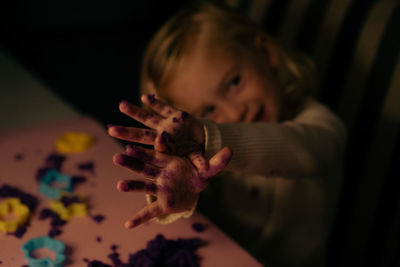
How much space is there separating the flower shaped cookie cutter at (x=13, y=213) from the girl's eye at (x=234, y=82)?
0.47 m

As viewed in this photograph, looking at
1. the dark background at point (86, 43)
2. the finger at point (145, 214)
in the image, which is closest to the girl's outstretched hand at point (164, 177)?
the finger at point (145, 214)

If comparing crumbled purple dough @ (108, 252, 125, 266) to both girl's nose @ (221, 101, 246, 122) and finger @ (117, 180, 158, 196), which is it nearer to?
finger @ (117, 180, 158, 196)

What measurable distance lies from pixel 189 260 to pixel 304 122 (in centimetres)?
44

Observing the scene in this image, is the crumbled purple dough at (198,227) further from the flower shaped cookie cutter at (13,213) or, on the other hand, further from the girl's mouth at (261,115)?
the girl's mouth at (261,115)

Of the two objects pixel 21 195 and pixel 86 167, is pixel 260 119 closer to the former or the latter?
pixel 86 167

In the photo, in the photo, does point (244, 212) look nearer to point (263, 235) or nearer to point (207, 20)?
point (263, 235)

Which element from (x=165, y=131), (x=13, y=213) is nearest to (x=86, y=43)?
(x=13, y=213)

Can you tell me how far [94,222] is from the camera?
1.98ft

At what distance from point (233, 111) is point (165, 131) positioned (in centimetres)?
38

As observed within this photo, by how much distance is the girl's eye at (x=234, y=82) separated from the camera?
0.88 m

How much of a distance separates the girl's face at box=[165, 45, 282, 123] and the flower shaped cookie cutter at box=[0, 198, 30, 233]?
417mm

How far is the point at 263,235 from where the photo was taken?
0.92 metres

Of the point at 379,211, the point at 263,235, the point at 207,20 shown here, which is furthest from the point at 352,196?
the point at 207,20

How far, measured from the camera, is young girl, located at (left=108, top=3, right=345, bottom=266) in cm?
79
